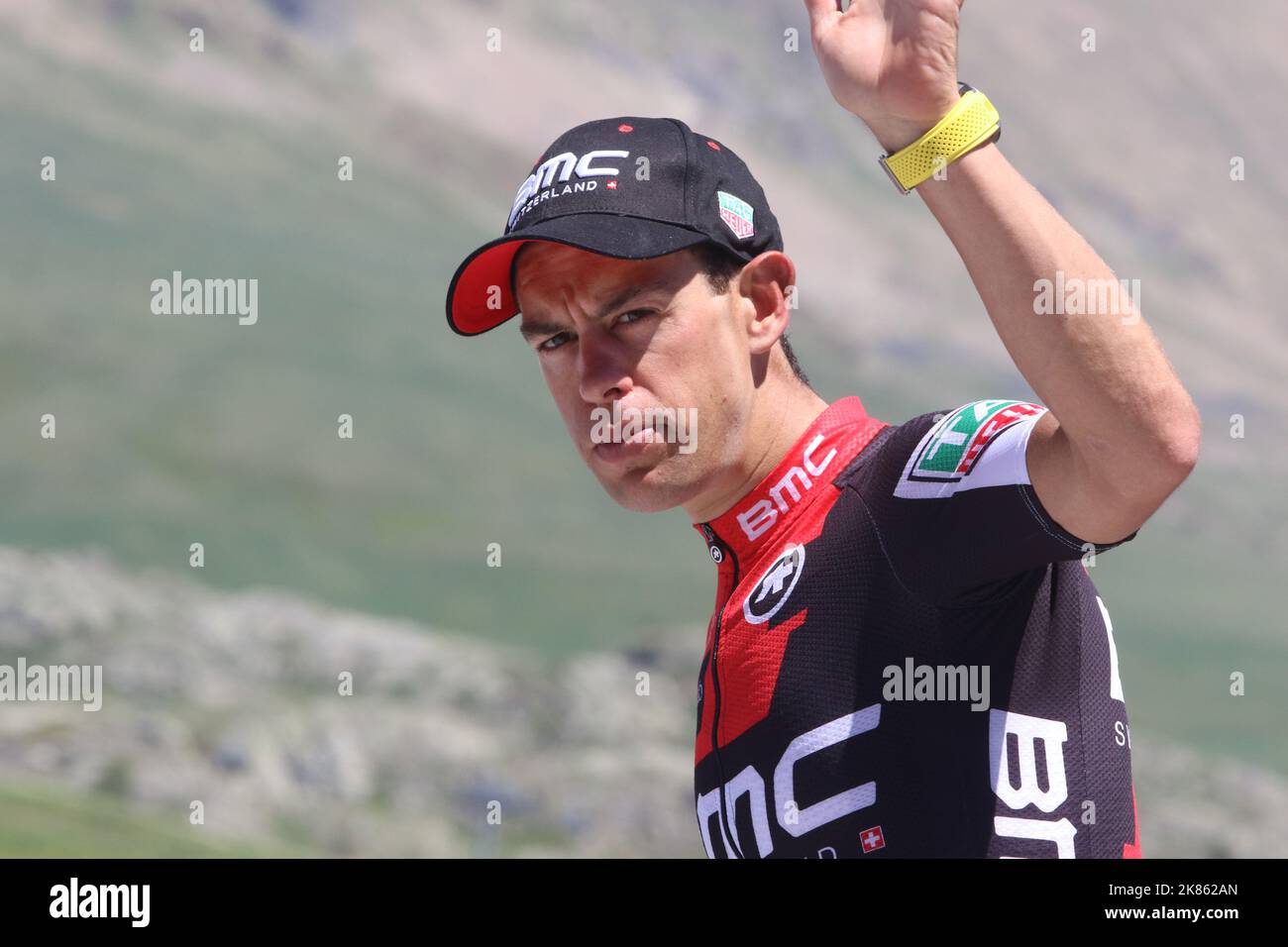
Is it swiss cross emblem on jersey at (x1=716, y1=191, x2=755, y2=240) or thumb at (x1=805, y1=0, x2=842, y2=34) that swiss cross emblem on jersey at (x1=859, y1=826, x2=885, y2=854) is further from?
thumb at (x1=805, y1=0, x2=842, y2=34)

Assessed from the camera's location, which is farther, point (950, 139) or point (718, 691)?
point (718, 691)

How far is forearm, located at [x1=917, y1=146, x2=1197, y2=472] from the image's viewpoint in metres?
2.24

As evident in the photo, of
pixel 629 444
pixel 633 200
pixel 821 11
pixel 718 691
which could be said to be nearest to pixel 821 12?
pixel 821 11

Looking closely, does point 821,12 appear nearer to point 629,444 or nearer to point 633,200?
point 633,200

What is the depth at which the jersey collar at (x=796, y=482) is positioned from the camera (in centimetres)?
316

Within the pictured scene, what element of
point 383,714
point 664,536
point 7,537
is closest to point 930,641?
point 383,714

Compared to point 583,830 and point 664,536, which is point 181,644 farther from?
point 664,536

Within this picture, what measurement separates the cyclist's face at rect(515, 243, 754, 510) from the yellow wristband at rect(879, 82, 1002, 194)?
2.31 ft

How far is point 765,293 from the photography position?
324cm

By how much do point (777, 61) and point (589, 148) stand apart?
6652 inches

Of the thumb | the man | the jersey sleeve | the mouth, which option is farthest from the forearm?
the mouth

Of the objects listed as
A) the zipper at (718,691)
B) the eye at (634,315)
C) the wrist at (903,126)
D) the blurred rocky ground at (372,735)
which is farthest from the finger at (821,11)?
the blurred rocky ground at (372,735)

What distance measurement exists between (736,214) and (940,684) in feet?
3.68

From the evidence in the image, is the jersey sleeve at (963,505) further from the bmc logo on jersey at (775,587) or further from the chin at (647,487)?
the chin at (647,487)
